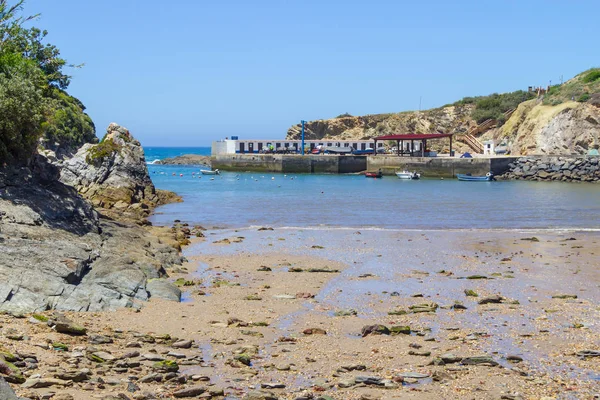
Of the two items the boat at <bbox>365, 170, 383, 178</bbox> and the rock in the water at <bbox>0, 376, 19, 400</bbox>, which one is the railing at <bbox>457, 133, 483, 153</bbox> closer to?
the boat at <bbox>365, 170, 383, 178</bbox>

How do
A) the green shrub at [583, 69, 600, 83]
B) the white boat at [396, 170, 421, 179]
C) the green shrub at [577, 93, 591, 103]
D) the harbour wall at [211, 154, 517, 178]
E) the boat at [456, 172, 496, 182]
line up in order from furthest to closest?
1. the green shrub at [583, 69, 600, 83]
2. the green shrub at [577, 93, 591, 103]
3. the white boat at [396, 170, 421, 179]
4. the harbour wall at [211, 154, 517, 178]
5. the boat at [456, 172, 496, 182]

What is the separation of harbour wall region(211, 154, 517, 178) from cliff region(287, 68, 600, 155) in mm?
7440

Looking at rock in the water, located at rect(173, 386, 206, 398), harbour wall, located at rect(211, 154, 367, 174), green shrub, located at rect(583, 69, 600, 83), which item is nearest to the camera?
rock in the water, located at rect(173, 386, 206, 398)

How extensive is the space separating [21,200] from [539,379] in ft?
42.1

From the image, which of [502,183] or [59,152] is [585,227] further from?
[502,183]

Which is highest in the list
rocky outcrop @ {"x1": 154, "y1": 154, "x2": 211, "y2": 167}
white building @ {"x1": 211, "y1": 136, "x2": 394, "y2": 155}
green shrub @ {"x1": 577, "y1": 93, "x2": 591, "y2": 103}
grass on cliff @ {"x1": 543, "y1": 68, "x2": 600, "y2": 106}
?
grass on cliff @ {"x1": 543, "y1": 68, "x2": 600, "y2": 106}

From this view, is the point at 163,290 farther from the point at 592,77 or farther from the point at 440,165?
A: the point at 592,77

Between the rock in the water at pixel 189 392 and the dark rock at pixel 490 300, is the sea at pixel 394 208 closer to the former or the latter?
the dark rock at pixel 490 300

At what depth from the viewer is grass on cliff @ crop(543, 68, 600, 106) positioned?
8162 centimetres

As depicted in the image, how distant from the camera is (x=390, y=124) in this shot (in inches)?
4801

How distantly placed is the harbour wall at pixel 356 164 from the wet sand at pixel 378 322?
53.4 m

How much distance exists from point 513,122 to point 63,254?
277 feet

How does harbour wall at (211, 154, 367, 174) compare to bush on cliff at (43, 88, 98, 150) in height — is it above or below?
below

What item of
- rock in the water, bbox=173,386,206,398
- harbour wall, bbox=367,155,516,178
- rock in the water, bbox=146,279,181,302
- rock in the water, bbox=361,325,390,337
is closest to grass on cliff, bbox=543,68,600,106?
harbour wall, bbox=367,155,516,178
